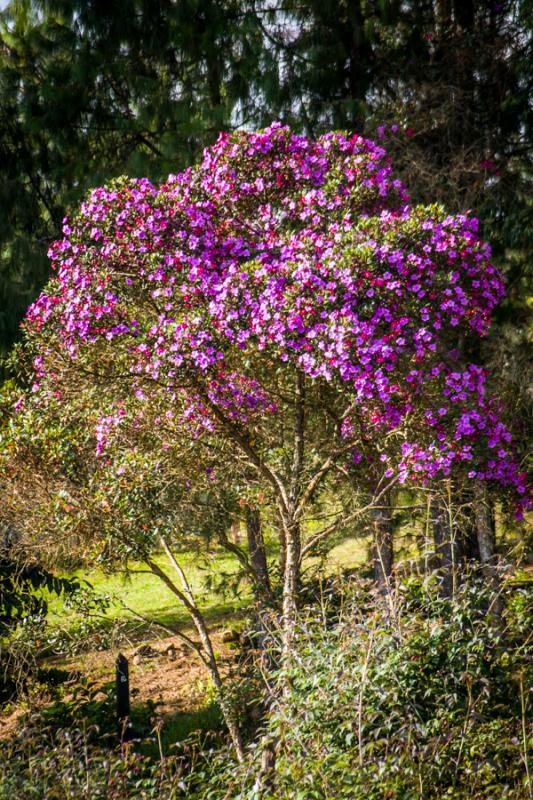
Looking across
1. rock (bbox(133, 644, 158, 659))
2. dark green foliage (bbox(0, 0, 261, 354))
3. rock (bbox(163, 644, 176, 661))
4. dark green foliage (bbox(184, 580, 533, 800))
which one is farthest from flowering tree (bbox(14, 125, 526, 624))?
rock (bbox(163, 644, 176, 661))

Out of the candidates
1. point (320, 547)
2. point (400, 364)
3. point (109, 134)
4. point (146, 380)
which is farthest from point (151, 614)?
point (400, 364)

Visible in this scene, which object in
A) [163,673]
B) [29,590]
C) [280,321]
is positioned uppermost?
[280,321]

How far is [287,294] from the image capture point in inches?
157

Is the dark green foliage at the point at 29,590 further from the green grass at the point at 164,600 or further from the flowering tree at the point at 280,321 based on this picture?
the green grass at the point at 164,600

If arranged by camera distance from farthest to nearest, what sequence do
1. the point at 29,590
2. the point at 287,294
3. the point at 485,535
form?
the point at 485,535, the point at 29,590, the point at 287,294

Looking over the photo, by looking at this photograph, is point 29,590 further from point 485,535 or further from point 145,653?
point 485,535

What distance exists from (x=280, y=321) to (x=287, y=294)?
14cm

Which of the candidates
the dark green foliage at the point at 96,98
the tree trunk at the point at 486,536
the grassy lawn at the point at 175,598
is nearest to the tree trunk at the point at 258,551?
the tree trunk at the point at 486,536

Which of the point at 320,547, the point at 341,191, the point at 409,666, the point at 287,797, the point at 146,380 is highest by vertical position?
the point at 341,191

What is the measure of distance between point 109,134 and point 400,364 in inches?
249

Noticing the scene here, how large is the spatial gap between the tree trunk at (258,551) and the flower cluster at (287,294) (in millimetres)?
1677

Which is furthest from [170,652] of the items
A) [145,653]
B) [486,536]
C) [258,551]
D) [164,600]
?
[486,536]

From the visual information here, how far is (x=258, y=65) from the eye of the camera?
7.84 m

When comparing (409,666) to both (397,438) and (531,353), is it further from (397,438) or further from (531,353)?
(531,353)
